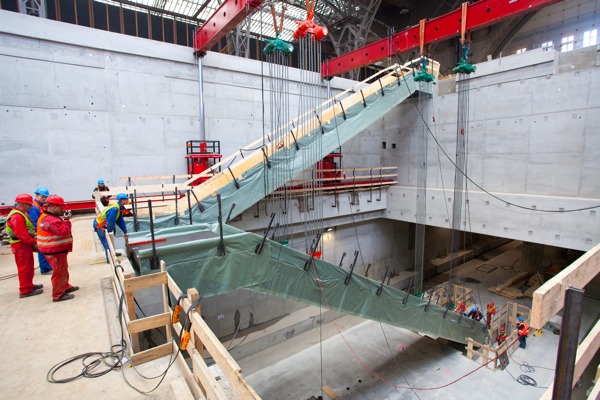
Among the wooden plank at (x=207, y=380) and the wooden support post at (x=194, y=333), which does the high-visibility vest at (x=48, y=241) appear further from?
the wooden plank at (x=207, y=380)

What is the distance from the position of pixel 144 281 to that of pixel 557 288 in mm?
3961

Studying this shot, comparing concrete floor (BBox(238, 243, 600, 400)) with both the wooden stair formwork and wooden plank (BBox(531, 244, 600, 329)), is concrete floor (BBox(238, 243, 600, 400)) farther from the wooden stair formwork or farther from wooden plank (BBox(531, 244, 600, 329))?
wooden plank (BBox(531, 244, 600, 329))

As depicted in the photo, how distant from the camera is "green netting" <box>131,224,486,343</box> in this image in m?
4.40

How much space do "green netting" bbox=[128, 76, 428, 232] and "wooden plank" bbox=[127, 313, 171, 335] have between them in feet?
11.0

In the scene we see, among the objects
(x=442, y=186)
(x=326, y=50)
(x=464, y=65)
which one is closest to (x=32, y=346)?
(x=464, y=65)

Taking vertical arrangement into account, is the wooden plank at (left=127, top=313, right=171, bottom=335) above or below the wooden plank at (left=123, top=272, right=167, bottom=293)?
below

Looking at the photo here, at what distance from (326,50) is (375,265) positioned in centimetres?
1889

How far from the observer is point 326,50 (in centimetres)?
2584

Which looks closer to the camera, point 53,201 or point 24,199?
point 53,201

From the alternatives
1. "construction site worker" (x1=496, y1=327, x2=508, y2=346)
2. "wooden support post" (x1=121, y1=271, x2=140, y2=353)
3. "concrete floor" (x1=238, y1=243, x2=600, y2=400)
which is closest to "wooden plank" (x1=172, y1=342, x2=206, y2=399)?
"wooden support post" (x1=121, y1=271, x2=140, y2=353)

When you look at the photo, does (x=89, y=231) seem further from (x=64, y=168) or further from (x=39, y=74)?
(x=39, y=74)

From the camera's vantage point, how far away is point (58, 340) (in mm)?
3785

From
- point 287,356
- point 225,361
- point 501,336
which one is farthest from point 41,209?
point 501,336

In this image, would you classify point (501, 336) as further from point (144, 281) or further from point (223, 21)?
point (223, 21)
